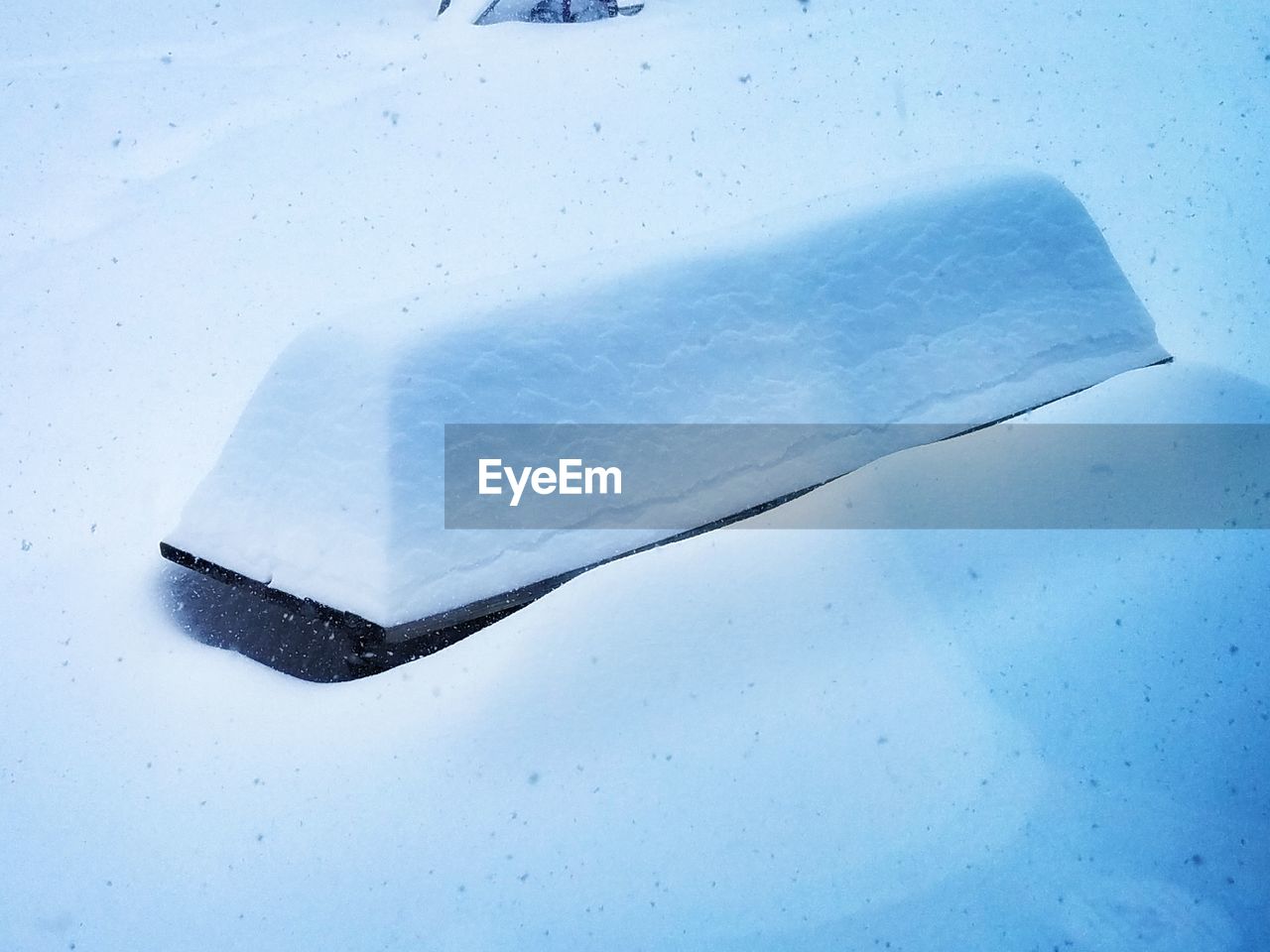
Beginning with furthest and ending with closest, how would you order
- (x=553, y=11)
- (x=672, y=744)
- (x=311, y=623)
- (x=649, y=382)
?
(x=553, y=11) → (x=311, y=623) → (x=649, y=382) → (x=672, y=744)

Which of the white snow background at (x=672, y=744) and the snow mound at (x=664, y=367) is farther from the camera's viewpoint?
the snow mound at (x=664, y=367)

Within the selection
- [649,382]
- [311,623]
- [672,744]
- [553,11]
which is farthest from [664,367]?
[553,11]

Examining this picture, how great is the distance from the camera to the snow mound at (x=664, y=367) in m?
Answer: 2.26

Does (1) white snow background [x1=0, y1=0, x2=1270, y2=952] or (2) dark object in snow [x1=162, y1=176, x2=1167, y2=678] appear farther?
(2) dark object in snow [x1=162, y1=176, x2=1167, y2=678]

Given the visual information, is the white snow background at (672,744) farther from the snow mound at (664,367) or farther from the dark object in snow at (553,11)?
the dark object in snow at (553,11)

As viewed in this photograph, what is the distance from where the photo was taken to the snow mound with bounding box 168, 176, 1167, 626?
226 centimetres

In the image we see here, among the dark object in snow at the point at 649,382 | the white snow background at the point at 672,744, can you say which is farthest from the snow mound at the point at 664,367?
the white snow background at the point at 672,744

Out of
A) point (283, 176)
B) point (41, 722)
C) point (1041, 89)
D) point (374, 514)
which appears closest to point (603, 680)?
point (374, 514)

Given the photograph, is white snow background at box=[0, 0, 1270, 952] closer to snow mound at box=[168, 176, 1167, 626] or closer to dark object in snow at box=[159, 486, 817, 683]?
dark object in snow at box=[159, 486, 817, 683]

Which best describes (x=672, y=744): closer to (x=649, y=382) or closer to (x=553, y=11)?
(x=649, y=382)

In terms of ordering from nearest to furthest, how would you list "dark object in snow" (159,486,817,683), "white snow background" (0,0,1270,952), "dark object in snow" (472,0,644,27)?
"white snow background" (0,0,1270,952) → "dark object in snow" (159,486,817,683) → "dark object in snow" (472,0,644,27)

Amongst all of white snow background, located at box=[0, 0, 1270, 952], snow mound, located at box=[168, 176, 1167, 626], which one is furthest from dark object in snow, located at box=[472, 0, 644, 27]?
snow mound, located at box=[168, 176, 1167, 626]

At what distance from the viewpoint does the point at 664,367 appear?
2531 mm

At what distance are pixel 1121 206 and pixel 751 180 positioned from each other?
7.89ft
